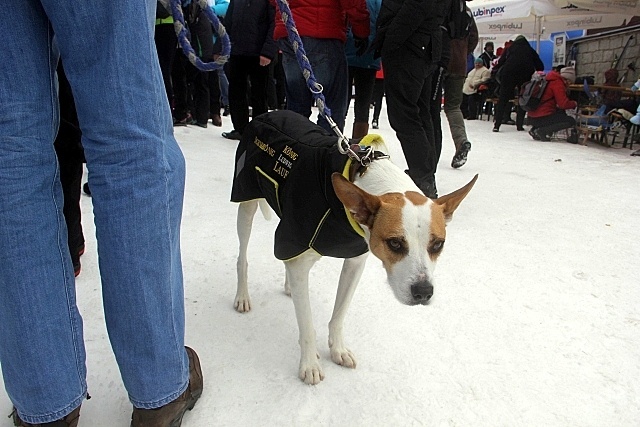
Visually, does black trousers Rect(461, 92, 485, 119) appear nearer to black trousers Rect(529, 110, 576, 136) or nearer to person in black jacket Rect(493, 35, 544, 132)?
person in black jacket Rect(493, 35, 544, 132)

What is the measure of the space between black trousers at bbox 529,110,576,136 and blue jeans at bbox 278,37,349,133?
610 cm

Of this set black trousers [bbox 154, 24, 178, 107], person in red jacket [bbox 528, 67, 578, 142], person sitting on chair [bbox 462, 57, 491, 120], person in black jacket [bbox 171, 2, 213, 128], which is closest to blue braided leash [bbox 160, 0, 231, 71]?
black trousers [bbox 154, 24, 178, 107]

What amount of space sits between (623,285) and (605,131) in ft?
21.1

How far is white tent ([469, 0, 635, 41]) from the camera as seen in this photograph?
423 inches

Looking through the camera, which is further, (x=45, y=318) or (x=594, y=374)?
(x=594, y=374)

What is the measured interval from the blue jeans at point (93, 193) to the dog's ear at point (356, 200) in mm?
505

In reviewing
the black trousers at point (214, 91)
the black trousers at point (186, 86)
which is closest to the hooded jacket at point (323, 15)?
the black trousers at point (186, 86)

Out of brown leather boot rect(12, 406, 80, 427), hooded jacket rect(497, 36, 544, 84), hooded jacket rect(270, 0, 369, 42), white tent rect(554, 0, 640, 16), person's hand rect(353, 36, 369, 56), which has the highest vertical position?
white tent rect(554, 0, 640, 16)

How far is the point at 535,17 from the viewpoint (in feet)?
41.0

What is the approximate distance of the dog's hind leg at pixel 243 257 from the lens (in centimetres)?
218

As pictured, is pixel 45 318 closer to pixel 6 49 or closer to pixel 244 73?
pixel 6 49

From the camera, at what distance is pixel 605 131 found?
7871 millimetres

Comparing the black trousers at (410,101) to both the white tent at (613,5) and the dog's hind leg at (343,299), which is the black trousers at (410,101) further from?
the white tent at (613,5)

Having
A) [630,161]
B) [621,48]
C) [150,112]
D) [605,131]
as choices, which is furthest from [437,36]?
[621,48]
